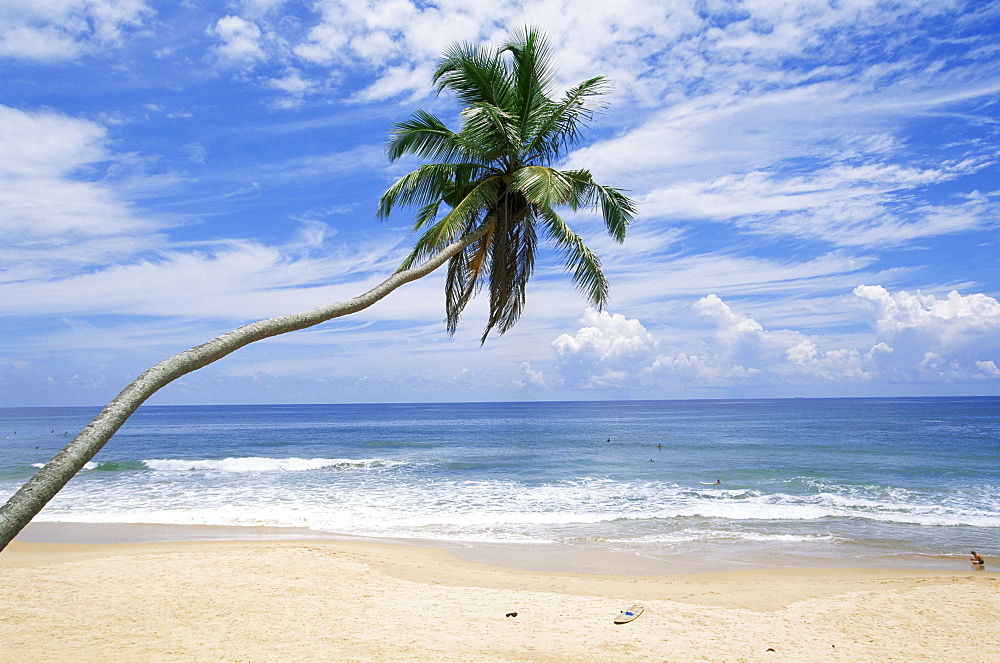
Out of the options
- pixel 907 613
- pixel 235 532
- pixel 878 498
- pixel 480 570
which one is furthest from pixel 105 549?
pixel 878 498

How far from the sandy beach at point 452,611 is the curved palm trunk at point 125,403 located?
3.45 m

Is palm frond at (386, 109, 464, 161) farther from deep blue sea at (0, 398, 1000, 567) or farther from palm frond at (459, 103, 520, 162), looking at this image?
deep blue sea at (0, 398, 1000, 567)

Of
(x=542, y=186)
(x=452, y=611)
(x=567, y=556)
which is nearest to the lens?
(x=542, y=186)

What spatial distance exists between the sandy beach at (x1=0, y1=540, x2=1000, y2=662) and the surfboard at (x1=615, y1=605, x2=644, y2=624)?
8cm

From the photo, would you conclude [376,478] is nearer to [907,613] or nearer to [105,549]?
[105,549]

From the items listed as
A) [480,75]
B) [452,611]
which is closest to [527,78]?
[480,75]

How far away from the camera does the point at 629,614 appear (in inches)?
295

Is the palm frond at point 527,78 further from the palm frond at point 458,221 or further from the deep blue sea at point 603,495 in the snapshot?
the deep blue sea at point 603,495

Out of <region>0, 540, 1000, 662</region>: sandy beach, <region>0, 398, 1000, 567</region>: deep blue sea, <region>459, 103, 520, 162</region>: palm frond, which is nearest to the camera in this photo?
<region>0, 540, 1000, 662</region>: sandy beach

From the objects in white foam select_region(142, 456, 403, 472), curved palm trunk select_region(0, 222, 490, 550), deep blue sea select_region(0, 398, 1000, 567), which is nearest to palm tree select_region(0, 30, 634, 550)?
curved palm trunk select_region(0, 222, 490, 550)

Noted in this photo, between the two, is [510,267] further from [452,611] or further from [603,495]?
[603,495]

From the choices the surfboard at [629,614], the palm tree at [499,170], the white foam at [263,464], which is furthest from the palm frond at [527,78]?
the white foam at [263,464]

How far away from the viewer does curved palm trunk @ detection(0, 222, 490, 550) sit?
9.53 ft

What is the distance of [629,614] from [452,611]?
2117mm
